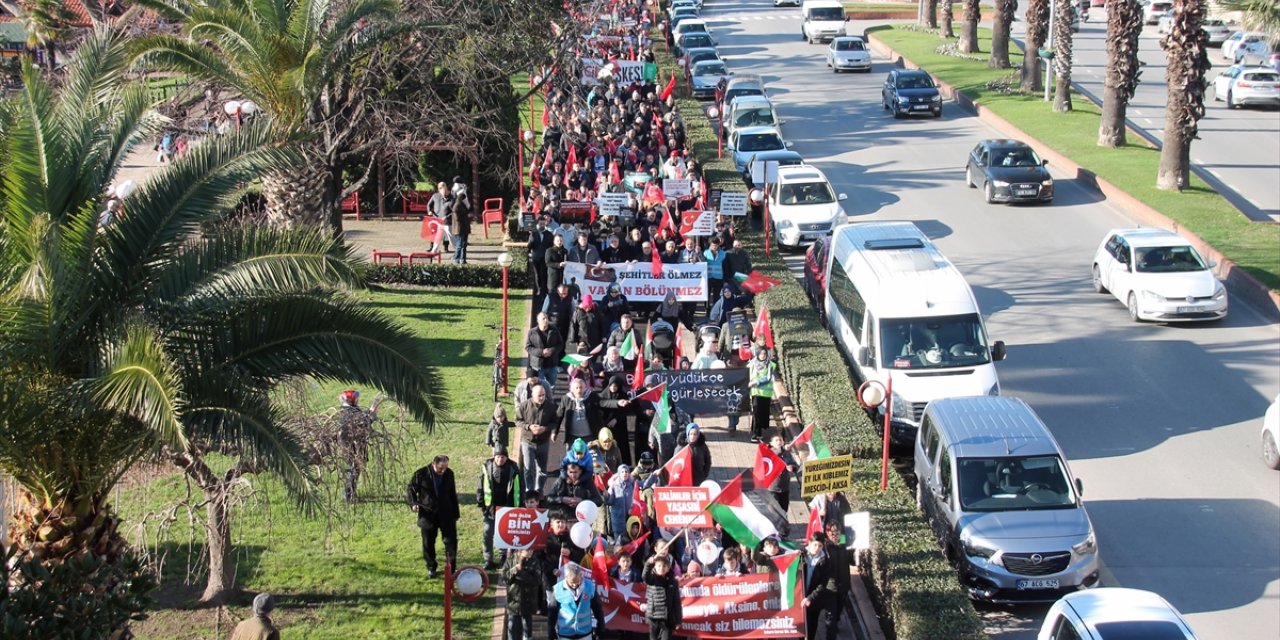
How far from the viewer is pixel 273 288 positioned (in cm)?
1093

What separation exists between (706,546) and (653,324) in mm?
7818

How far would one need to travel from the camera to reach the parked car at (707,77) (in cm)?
4912

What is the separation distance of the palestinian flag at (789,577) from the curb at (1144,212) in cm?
1590

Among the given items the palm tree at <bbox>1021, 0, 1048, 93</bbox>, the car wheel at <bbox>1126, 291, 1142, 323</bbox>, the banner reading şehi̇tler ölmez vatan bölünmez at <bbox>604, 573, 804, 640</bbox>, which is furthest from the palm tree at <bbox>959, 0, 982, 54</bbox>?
the banner reading şehi̇tler ölmez vatan bölünmez at <bbox>604, 573, 804, 640</bbox>

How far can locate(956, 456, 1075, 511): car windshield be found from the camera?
15195 mm

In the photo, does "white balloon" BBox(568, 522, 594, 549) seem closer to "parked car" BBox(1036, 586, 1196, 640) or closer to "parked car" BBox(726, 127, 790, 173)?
"parked car" BBox(1036, 586, 1196, 640)

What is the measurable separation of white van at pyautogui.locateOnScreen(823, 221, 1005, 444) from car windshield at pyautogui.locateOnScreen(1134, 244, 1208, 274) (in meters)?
5.80

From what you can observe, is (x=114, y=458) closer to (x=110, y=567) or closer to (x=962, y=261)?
(x=110, y=567)

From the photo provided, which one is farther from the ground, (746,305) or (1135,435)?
(746,305)

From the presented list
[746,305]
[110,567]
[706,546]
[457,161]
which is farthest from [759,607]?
[457,161]

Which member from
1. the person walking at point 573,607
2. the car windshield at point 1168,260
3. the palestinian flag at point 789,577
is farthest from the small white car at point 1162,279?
the person walking at point 573,607

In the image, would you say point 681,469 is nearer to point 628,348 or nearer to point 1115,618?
point 628,348

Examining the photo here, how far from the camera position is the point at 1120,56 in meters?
37.7

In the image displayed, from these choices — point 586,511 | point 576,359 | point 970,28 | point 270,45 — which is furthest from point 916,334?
point 970,28
